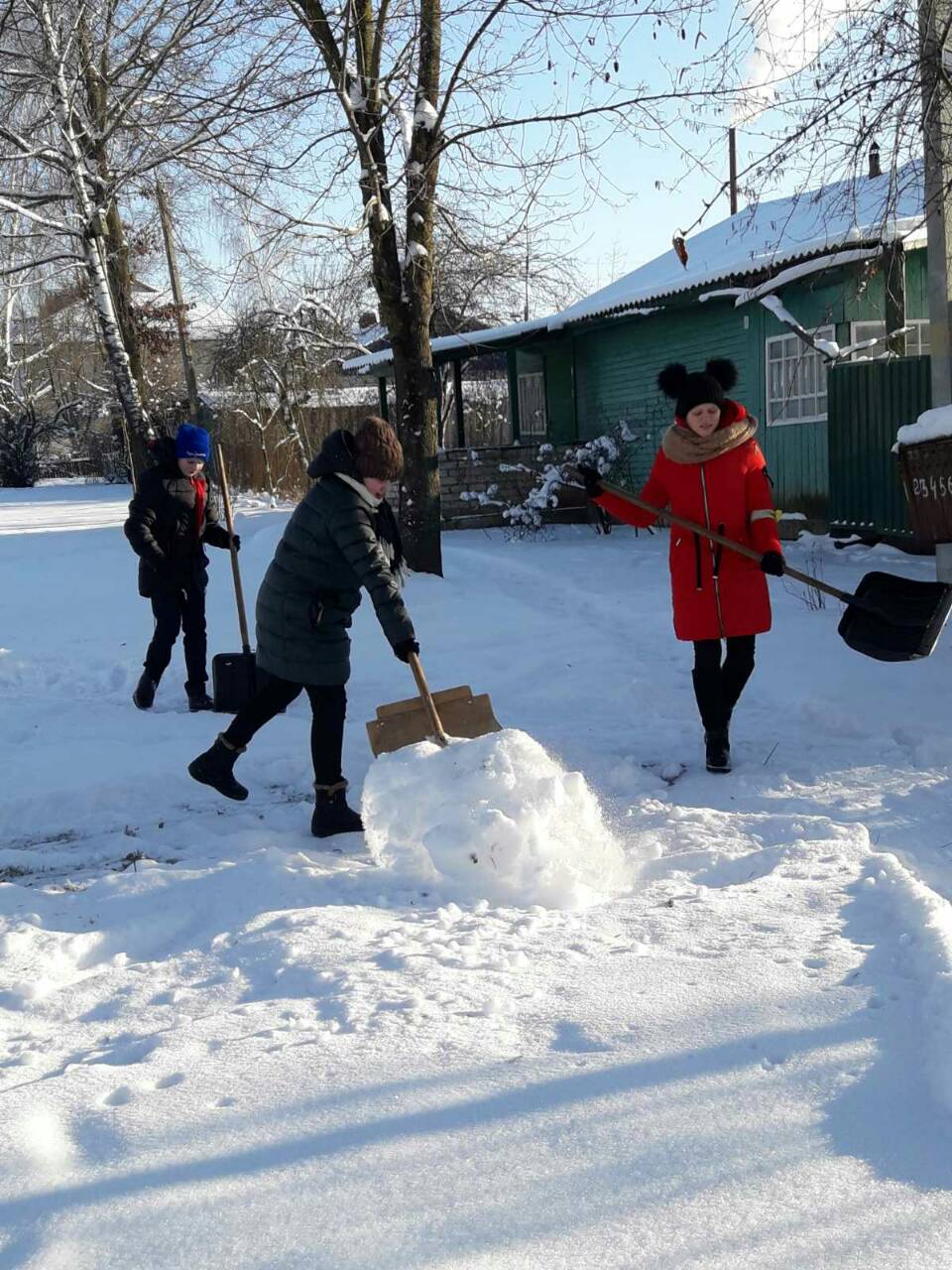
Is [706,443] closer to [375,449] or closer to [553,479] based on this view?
[375,449]

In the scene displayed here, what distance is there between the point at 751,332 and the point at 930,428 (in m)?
9.52

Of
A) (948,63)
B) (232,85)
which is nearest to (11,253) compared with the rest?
(232,85)

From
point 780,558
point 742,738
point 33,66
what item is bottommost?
point 742,738

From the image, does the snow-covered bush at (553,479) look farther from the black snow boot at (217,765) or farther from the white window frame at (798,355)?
the black snow boot at (217,765)

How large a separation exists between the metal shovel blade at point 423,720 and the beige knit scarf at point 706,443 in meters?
1.41

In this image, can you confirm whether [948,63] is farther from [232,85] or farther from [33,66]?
[33,66]

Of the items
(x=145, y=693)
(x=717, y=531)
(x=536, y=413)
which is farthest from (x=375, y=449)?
(x=536, y=413)

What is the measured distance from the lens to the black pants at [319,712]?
4.37 m

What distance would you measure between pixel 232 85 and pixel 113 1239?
10.1 m

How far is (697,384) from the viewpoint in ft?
15.5

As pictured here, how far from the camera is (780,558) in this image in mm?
4688

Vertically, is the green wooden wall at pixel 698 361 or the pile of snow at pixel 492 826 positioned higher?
the green wooden wall at pixel 698 361

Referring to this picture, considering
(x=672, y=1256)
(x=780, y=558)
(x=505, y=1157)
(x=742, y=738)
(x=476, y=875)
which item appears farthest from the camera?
(x=742, y=738)

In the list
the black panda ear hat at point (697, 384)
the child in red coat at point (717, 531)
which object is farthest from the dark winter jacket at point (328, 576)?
the black panda ear hat at point (697, 384)
